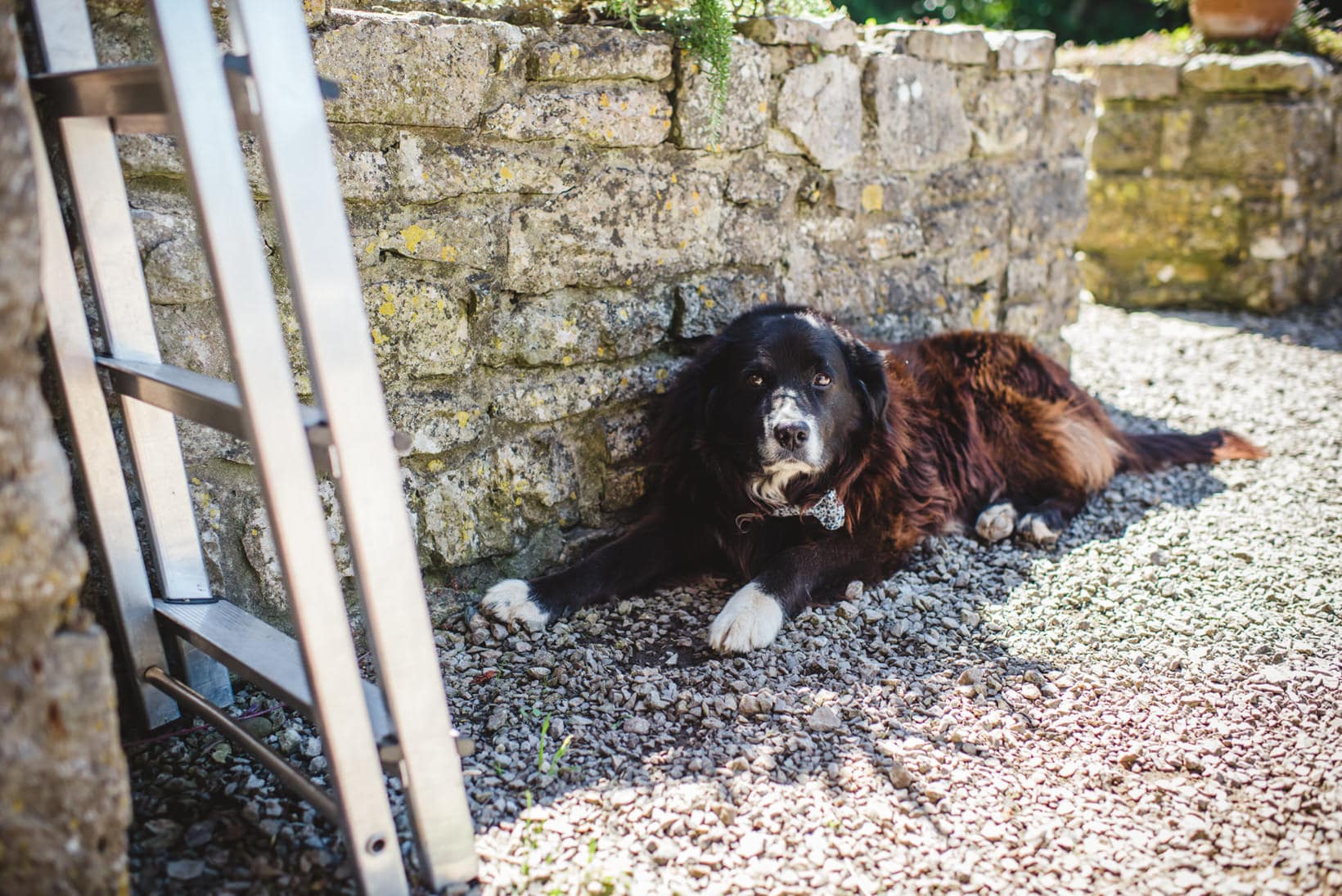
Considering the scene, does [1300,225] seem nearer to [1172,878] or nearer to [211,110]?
[1172,878]

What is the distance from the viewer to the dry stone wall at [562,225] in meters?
2.35

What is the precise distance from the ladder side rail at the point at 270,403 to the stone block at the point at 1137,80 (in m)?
6.20

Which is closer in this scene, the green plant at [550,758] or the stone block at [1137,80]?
the green plant at [550,758]

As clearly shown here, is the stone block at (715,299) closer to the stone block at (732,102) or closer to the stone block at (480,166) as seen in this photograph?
the stone block at (732,102)

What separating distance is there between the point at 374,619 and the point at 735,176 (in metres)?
2.12

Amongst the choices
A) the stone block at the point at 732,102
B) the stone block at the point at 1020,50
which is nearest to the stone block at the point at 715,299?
the stone block at the point at 732,102

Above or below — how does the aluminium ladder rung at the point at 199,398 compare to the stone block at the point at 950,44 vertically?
below

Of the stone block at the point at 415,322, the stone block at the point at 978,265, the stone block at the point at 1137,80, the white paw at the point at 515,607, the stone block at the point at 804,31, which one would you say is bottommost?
the white paw at the point at 515,607

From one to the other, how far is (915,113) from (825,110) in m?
0.52

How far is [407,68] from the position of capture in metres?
2.37

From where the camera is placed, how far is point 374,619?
4.84ft

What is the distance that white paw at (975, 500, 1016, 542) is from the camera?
11.0 ft

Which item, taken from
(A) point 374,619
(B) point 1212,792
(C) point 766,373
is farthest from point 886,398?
(A) point 374,619

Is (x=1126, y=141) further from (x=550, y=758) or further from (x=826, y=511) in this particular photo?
(x=550, y=758)
